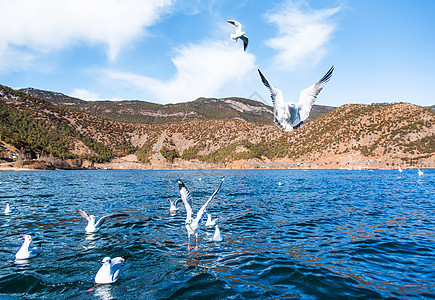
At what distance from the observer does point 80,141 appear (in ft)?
373

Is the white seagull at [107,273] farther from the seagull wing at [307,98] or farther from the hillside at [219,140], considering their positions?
the hillside at [219,140]

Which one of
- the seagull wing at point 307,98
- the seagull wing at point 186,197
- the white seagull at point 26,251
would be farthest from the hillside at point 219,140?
the seagull wing at point 307,98

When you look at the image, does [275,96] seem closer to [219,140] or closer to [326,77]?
[326,77]

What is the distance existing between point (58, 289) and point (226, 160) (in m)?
117

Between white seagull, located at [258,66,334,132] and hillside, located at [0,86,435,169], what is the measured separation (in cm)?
8962

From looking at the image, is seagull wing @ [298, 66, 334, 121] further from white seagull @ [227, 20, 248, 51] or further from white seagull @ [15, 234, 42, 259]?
white seagull @ [15, 234, 42, 259]

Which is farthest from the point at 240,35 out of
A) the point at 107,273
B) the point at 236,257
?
the point at 107,273

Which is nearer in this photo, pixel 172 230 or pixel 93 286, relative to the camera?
pixel 93 286

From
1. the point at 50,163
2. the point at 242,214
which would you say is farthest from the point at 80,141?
the point at 242,214

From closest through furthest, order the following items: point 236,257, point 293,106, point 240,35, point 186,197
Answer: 1. point 236,257
2. point 186,197
3. point 293,106
4. point 240,35

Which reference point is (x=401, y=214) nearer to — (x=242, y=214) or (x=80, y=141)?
(x=242, y=214)

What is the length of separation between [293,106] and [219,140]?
405 feet

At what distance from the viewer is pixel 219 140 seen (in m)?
134

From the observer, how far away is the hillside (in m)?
97.4
